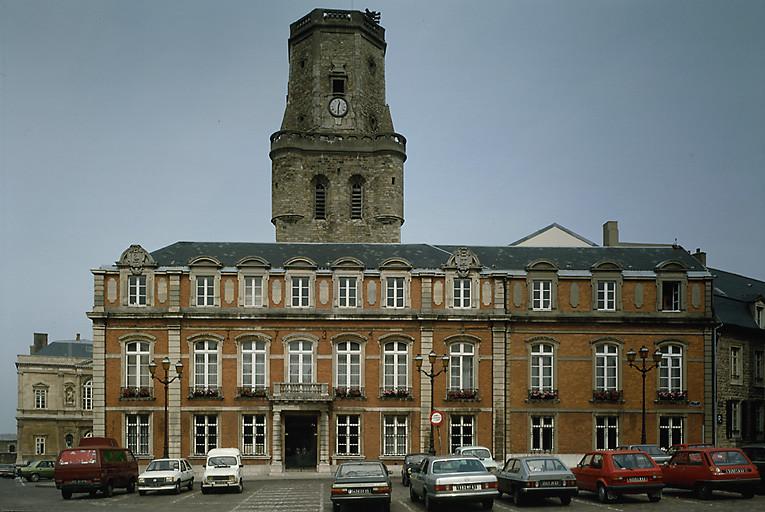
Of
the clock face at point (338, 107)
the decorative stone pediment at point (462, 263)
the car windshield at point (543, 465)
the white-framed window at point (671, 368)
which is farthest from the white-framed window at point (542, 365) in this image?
the clock face at point (338, 107)

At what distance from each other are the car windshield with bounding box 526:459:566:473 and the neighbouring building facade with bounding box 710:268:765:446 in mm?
28855

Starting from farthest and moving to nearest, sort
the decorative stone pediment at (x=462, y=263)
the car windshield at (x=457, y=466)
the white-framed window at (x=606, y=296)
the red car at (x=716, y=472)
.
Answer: the white-framed window at (x=606, y=296)
the decorative stone pediment at (x=462, y=263)
the red car at (x=716, y=472)
the car windshield at (x=457, y=466)

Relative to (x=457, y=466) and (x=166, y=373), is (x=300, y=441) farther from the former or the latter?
(x=457, y=466)

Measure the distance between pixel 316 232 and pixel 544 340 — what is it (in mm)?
24679

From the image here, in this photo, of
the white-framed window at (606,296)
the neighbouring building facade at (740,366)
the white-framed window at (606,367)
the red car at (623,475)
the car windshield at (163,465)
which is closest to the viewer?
the red car at (623,475)

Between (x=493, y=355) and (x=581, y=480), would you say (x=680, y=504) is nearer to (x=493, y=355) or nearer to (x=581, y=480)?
(x=581, y=480)

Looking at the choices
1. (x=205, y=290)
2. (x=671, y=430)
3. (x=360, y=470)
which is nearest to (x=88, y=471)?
(x=360, y=470)

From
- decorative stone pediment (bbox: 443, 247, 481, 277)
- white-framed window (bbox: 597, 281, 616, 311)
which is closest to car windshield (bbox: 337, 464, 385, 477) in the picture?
decorative stone pediment (bbox: 443, 247, 481, 277)

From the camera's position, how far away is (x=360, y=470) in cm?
3119

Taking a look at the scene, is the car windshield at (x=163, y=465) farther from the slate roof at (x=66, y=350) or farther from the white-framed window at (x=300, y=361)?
the slate roof at (x=66, y=350)

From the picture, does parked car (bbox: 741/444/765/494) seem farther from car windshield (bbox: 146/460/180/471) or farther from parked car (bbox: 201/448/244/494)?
car windshield (bbox: 146/460/180/471)

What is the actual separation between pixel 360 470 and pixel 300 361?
25.0 m

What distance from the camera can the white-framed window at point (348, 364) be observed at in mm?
55750

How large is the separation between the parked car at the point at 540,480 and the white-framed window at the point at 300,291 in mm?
25507
